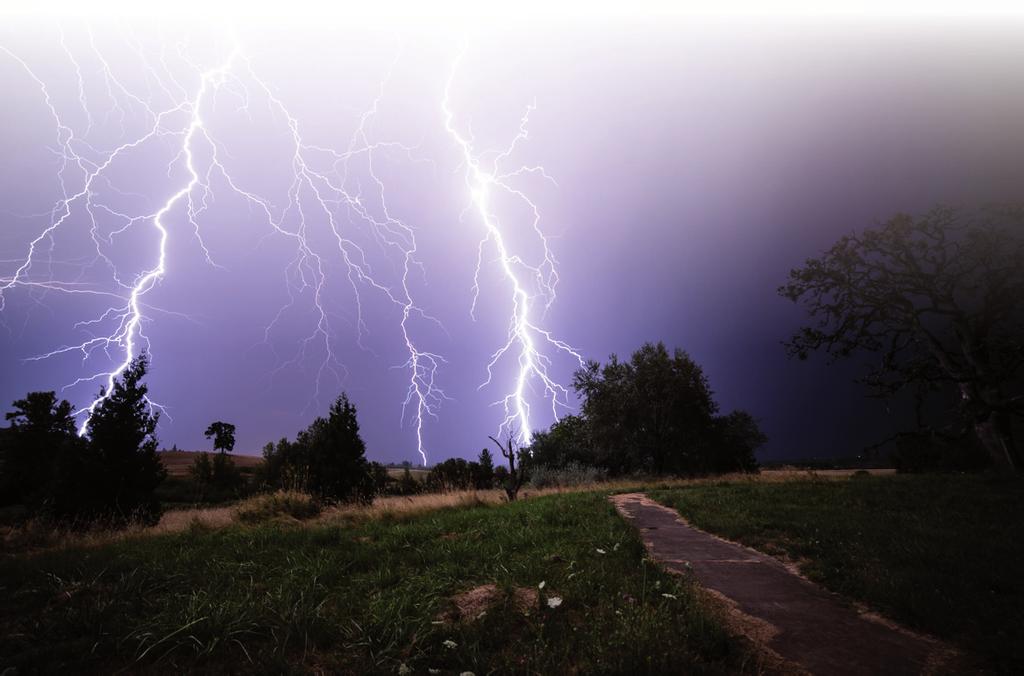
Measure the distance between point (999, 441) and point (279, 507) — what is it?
23727mm

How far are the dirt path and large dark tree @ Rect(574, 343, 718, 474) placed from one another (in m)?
25.2

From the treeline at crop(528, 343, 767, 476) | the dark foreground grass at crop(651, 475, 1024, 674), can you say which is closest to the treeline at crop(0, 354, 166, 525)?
the dark foreground grass at crop(651, 475, 1024, 674)

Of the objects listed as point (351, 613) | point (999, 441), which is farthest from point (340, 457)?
point (999, 441)

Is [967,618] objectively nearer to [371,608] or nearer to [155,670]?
[371,608]

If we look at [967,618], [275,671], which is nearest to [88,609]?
[275,671]

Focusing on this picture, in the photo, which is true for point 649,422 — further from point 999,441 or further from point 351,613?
point 351,613

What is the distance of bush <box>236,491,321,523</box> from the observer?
10312mm

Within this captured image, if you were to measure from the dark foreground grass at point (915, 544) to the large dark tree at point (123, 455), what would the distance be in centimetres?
2156

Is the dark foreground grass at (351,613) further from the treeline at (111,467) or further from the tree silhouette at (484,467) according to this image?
the tree silhouette at (484,467)

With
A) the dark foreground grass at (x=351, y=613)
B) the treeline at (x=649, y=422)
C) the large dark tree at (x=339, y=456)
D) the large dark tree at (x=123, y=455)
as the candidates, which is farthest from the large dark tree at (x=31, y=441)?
the dark foreground grass at (x=351, y=613)

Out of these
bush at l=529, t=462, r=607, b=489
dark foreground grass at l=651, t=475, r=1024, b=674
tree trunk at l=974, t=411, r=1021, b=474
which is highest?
tree trunk at l=974, t=411, r=1021, b=474

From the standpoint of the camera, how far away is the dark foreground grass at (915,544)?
139 inches

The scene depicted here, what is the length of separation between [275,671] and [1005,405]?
696 inches

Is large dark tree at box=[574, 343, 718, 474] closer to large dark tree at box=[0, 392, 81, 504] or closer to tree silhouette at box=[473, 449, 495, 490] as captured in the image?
tree silhouette at box=[473, 449, 495, 490]
